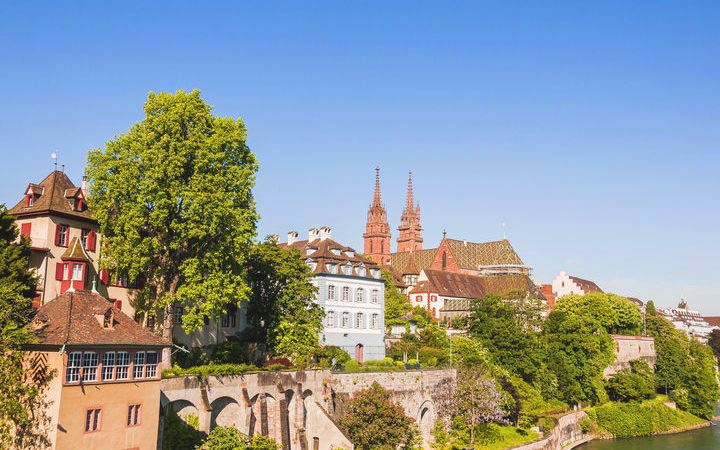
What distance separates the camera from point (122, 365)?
111ft

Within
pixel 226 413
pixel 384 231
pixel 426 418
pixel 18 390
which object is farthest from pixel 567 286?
pixel 18 390

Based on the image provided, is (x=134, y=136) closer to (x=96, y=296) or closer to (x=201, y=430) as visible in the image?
(x=96, y=296)

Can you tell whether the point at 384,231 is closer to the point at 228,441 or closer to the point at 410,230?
the point at 410,230

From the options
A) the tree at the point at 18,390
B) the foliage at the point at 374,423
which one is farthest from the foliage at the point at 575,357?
the tree at the point at 18,390

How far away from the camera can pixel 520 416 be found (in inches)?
2504

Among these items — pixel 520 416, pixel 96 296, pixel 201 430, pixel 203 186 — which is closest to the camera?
pixel 96 296

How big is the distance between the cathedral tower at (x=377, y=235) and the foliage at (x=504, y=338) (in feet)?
274

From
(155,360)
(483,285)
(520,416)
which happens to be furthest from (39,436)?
(483,285)

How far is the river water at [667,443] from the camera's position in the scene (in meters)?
70.9

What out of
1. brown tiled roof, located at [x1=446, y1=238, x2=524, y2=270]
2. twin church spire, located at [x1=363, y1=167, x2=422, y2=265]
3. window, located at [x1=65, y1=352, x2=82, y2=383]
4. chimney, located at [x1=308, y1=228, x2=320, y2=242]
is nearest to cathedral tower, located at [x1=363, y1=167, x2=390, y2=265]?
twin church spire, located at [x1=363, y1=167, x2=422, y2=265]

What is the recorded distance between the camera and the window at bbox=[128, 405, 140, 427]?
33938 mm

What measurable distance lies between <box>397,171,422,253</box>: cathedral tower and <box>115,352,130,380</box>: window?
132684mm

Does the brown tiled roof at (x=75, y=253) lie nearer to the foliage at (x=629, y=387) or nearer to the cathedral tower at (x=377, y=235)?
the foliage at (x=629, y=387)

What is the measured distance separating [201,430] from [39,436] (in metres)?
10.6
